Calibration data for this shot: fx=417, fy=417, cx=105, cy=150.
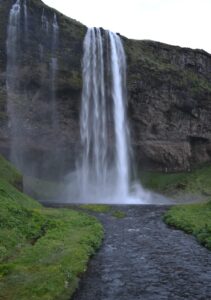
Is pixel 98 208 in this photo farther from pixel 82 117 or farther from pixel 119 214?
pixel 82 117

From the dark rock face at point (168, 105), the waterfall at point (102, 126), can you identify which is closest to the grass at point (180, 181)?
the dark rock face at point (168, 105)

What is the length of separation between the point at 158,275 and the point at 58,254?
6009 mm

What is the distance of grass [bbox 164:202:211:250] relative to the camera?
98.3 ft

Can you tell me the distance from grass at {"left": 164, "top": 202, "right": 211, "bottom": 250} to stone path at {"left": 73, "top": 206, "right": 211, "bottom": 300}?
0.78 meters

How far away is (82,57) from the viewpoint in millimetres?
76250

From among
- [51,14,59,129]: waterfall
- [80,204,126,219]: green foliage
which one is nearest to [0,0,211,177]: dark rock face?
[51,14,59,129]: waterfall

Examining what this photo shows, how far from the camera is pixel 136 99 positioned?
8100 cm

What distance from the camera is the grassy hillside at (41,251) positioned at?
59.4ft

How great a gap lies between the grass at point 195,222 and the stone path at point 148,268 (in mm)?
785

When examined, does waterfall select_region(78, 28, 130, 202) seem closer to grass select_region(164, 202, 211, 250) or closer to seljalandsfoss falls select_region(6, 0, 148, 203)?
seljalandsfoss falls select_region(6, 0, 148, 203)

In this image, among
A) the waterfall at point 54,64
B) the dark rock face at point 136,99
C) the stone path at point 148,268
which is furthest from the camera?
the waterfall at point 54,64

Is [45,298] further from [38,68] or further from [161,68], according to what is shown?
[161,68]

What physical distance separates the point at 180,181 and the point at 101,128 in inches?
704

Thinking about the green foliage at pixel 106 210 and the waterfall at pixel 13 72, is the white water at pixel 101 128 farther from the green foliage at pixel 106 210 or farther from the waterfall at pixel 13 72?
the green foliage at pixel 106 210
